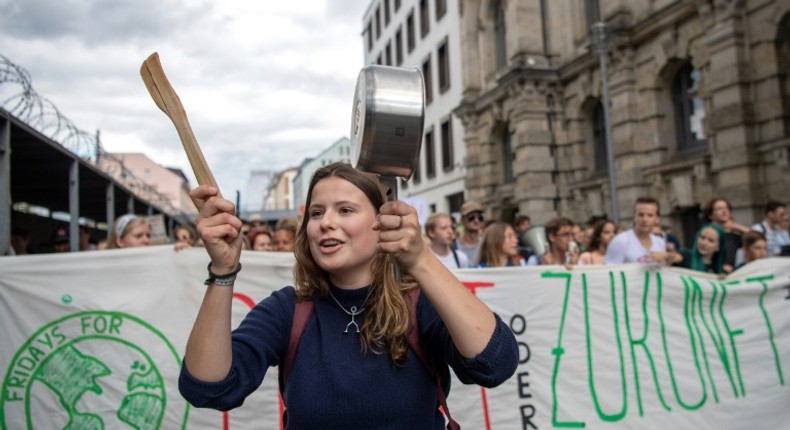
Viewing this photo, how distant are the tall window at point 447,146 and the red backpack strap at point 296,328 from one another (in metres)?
22.0

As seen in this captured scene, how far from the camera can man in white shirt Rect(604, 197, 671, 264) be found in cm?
507

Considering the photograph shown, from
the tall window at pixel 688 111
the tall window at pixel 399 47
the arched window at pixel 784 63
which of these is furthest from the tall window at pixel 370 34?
the arched window at pixel 784 63

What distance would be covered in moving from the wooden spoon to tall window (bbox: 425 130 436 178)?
961 inches

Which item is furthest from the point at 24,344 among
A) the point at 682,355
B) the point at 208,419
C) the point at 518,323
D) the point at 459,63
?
the point at 459,63

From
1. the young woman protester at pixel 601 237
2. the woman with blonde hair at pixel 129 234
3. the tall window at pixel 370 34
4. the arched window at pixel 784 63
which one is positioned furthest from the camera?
the tall window at pixel 370 34

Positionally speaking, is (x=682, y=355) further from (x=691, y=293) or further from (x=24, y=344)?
(x=24, y=344)

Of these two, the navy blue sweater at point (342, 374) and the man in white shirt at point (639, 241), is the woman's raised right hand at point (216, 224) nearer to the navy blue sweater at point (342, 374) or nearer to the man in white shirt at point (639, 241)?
the navy blue sweater at point (342, 374)

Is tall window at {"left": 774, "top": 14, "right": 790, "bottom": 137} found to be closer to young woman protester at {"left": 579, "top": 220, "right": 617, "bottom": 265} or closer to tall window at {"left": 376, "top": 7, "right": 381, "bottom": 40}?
young woman protester at {"left": 579, "top": 220, "right": 617, "bottom": 265}

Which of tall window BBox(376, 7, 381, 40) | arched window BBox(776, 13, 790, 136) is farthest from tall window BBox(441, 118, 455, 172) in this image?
arched window BBox(776, 13, 790, 136)

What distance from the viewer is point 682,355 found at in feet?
13.4

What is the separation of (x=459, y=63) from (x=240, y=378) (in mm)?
21811

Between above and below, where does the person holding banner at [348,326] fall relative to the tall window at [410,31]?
below

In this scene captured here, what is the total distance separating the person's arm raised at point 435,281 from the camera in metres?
1.35

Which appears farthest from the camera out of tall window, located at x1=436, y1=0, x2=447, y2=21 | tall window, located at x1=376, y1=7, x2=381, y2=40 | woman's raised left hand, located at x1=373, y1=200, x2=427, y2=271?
tall window, located at x1=376, y1=7, x2=381, y2=40
